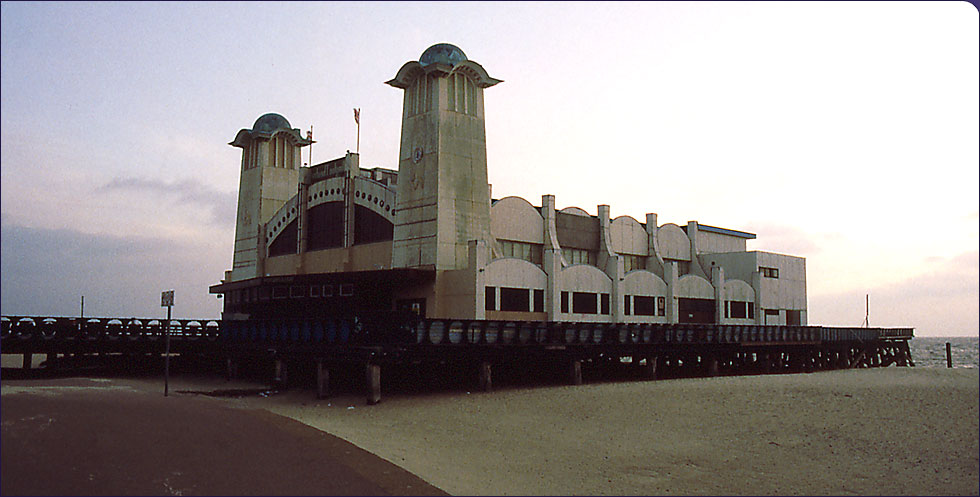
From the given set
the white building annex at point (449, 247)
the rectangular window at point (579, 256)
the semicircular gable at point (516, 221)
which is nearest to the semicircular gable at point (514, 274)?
the white building annex at point (449, 247)

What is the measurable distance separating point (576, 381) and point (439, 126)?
1464cm

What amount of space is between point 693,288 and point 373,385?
3130 cm

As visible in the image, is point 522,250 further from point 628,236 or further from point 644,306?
point 628,236

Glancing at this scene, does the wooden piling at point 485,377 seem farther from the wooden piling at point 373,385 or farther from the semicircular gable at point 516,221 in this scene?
the semicircular gable at point 516,221

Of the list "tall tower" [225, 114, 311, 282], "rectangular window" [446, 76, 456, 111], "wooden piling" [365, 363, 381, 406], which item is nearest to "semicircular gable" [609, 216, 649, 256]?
"rectangular window" [446, 76, 456, 111]

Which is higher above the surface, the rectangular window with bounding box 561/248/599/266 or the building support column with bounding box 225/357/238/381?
the rectangular window with bounding box 561/248/599/266

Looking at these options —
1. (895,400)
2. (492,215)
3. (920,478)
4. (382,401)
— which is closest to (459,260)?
(492,215)

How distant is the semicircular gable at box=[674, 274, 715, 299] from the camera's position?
165 feet

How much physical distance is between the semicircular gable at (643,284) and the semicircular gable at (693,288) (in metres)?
1.37

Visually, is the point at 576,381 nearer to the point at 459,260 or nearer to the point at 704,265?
the point at 459,260

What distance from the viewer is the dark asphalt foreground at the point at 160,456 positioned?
33.4 feet

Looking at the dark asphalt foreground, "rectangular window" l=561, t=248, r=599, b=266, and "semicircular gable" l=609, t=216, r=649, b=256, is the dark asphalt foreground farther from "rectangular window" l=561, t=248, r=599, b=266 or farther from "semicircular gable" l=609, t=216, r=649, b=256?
"semicircular gable" l=609, t=216, r=649, b=256

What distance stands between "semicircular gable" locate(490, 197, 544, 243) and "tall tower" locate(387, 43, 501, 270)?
389 cm

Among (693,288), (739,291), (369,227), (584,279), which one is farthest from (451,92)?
(739,291)
